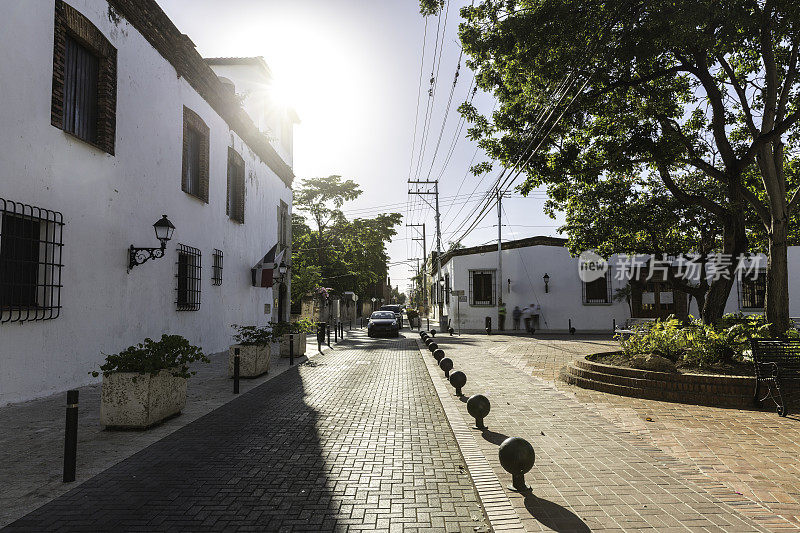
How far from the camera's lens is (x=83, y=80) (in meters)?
8.91

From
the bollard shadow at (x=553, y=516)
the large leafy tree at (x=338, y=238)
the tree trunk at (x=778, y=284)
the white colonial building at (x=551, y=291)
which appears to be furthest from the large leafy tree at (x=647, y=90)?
the large leafy tree at (x=338, y=238)

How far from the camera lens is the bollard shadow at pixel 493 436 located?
5.50 m

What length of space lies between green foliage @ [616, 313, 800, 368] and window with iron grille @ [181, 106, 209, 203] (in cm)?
1177

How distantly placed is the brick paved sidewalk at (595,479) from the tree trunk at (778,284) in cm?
418

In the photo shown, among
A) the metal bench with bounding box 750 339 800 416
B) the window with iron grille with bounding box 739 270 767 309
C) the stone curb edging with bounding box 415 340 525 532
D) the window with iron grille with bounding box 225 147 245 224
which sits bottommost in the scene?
the stone curb edging with bounding box 415 340 525 532

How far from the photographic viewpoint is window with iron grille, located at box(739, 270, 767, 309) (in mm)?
27859

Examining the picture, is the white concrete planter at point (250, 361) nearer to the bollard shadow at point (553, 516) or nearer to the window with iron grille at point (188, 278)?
the window with iron grille at point (188, 278)

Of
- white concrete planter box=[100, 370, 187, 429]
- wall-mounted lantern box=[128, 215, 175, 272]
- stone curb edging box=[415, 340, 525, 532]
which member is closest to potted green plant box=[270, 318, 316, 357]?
wall-mounted lantern box=[128, 215, 175, 272]

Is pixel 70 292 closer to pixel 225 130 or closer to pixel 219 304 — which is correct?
pixel 219 304

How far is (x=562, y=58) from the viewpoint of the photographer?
968cm

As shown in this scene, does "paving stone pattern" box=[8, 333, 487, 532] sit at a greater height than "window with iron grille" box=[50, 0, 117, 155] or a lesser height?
lesser

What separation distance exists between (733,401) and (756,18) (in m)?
6.23

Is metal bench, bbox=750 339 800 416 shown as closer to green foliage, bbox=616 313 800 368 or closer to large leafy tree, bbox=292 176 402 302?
green foliage, bbox=616 313 800 368

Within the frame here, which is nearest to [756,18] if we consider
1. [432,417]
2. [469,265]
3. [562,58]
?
[562,58]
